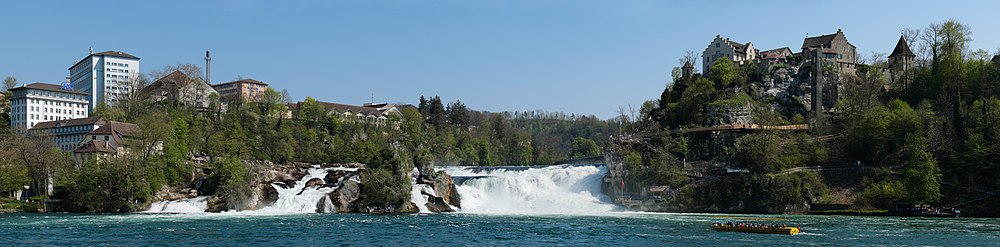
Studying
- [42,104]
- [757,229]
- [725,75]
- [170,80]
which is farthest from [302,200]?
[42,104]

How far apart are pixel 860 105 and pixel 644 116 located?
94.2 feet

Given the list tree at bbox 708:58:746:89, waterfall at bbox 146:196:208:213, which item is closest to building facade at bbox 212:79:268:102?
waterfall at bbox 146:196:208:213

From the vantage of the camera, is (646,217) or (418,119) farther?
(418,119)

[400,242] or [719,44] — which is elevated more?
[719,44]

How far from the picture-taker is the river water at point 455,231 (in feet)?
147

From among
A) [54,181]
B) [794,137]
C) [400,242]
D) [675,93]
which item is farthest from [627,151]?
[54,181]

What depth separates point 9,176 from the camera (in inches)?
2835

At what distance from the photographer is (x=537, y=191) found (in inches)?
3236

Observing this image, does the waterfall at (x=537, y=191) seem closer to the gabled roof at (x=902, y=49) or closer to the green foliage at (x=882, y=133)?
the green foliage at (x=882, y=133)

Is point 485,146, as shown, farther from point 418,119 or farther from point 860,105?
point 860,105

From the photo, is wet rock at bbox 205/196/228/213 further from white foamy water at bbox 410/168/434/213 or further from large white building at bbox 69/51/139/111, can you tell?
large white building at bbox 69/51/139/111

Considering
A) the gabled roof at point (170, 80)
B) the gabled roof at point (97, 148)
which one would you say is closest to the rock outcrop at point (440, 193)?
the gabled roof at point (97, 148)

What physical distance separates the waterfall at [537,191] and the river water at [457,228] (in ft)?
0.91

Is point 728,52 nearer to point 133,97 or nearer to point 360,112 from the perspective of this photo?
point 360,112
